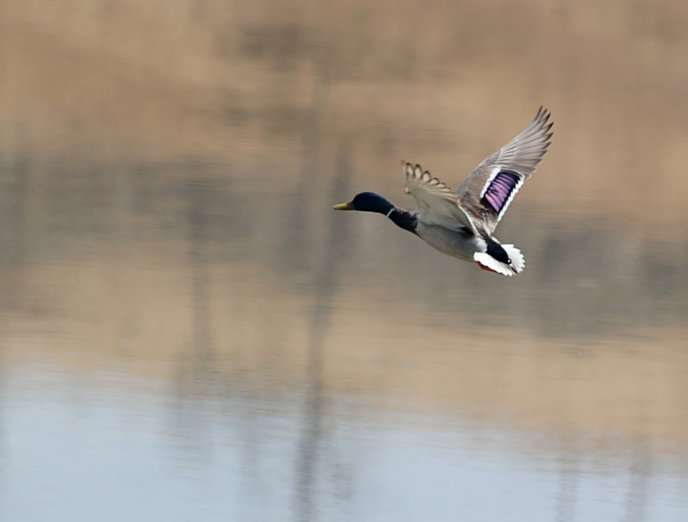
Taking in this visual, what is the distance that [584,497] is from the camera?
6.97 meters

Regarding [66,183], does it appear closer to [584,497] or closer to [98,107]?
[98,107]

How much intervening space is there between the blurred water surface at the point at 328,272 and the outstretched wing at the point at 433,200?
3.65 feet

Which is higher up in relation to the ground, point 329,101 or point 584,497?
point 329,101

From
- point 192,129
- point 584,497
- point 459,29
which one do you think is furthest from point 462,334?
point 459,29

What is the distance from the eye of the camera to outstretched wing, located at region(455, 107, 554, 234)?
722cm

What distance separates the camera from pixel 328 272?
961 centimetres

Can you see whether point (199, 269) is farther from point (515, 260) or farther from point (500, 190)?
point (515, 260)

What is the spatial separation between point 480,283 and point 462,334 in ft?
3.56

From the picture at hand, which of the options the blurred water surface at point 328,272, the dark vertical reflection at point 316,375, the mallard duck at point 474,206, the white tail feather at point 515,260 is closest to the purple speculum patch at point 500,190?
the mallard duck at point 474,206

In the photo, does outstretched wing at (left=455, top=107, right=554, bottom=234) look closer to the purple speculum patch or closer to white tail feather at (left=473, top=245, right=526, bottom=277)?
the purple speculum patch

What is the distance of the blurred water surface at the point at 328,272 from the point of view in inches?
272

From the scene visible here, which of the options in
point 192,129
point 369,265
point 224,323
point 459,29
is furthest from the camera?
point 459,29

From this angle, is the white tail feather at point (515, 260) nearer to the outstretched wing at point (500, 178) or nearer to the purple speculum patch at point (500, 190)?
the outstretched wing at point (500, 178)

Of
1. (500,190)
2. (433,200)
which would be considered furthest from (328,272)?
(433,200)
